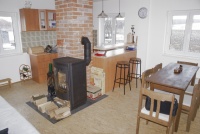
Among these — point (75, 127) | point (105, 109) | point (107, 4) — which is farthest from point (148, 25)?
point (75, 127)

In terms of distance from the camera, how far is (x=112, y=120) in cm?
285

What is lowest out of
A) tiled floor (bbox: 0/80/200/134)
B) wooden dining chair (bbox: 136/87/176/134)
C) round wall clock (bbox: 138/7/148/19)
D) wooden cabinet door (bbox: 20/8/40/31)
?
tiled floor (bbox: 0/80/200/134)

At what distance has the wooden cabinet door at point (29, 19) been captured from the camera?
4324 millimetres

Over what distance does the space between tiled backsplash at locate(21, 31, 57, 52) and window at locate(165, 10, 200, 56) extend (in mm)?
3636

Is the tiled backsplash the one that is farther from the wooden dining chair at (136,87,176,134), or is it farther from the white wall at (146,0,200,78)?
the wooden dining chair at (136,87,176,134)

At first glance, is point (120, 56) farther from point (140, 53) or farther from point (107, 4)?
point (107, 4)

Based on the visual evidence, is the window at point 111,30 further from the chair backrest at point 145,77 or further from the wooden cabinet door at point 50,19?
the chair backrest at point 145,77

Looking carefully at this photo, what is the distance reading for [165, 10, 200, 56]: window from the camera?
4.15 metres

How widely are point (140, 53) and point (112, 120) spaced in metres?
2.70

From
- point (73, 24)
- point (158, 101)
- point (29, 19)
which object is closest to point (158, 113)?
point (158, 101)

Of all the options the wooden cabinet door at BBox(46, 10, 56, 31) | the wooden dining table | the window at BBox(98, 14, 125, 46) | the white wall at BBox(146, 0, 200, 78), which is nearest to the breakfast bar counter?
the white wall at BBox(146, 0, 200, 78)

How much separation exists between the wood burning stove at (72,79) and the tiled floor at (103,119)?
A: 29 centimetres

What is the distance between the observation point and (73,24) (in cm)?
334

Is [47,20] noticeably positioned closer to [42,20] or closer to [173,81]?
[42,20]
